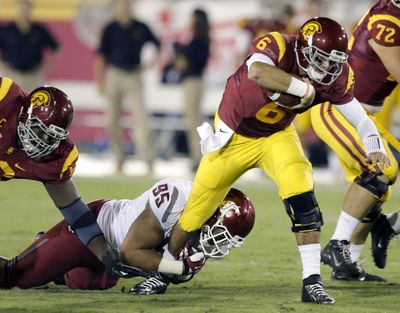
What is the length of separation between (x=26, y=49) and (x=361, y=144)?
701 cm

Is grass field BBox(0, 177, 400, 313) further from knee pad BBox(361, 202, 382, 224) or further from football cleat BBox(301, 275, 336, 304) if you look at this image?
knee pad BBox(361, 202, 382, 224)

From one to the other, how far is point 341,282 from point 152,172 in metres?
6.69

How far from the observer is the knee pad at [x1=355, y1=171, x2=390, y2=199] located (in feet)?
21.5

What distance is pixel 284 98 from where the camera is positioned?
5.62 meters

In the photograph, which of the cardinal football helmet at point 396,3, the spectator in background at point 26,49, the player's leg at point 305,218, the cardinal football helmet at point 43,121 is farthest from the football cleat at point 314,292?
the spectator in background at point 26,49

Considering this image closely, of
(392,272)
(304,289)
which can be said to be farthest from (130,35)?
(304,289)

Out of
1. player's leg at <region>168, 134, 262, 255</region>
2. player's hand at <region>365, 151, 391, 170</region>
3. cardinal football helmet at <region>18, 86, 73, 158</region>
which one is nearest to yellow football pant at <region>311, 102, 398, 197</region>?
player's hand at <region>365, 151, 391, 170</region>

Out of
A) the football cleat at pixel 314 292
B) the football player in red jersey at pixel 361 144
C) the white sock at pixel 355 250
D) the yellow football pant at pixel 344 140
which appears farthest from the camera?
the white sock at pixel 355 250

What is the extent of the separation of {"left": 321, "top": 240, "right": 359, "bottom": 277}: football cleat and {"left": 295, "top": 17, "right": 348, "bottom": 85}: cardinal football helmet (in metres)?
1.18

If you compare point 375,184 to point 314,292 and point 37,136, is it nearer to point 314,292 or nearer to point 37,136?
point 314,292

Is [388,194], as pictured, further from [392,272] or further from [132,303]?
[132,303]

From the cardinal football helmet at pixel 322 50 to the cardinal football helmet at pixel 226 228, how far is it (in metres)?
0.79

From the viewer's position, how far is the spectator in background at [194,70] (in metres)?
13.0

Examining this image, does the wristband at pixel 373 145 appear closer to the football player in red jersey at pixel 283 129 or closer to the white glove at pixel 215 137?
the football player in red jersey at pixel 283 129
